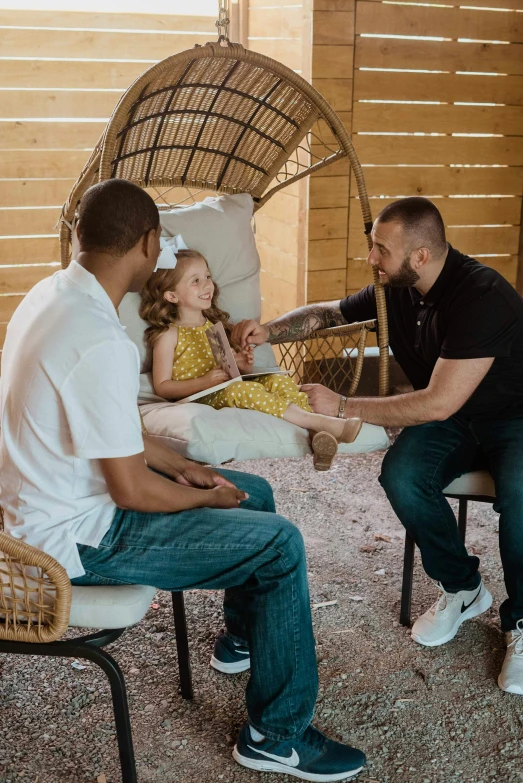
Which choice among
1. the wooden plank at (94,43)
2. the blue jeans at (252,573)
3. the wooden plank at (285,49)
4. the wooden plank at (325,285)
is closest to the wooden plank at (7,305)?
the wooden plank at (94,43)

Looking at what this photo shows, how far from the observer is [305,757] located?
1.90m

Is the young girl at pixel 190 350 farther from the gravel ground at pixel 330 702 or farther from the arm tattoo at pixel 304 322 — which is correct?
the gravel ground at pixel 330 702

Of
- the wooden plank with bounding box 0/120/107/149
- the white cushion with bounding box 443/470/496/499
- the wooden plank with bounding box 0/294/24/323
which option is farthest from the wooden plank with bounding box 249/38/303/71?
the white cushion with bounding box 443/470/496/499

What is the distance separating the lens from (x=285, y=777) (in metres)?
1.92

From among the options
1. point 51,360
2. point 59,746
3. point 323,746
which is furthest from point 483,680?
point 51,360

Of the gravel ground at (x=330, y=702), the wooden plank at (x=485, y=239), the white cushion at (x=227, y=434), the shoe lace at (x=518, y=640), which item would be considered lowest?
the gravel ground at (x=330, y=702)

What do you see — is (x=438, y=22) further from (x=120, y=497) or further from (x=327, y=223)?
(x=120, y=497)

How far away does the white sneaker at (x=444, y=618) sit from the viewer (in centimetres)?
244

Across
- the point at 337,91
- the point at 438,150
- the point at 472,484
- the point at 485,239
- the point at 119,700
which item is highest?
the point at 337,91

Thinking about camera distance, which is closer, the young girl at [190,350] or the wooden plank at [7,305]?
the young girl at [190,350]

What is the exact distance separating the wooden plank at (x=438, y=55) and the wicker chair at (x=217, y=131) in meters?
1.30

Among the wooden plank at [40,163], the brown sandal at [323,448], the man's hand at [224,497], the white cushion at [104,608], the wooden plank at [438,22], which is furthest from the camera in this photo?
the wooden plank at [40,163]

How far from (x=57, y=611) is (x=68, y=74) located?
11.7 feet

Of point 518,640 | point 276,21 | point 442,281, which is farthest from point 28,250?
point 518,640
